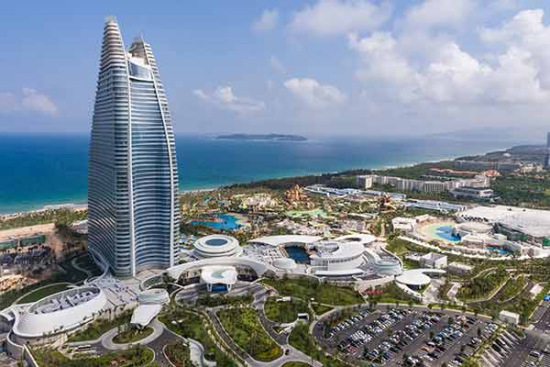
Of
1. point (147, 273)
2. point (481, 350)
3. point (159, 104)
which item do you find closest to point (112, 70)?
point (159, 104)

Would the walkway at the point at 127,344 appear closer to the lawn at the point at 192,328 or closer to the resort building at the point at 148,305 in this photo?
the lawn at the point at 192,328

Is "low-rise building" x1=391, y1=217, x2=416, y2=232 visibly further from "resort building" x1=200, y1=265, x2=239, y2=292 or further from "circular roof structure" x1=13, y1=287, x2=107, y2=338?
"circular roof structure" x1=13, y1=287, x2=107, y2=338

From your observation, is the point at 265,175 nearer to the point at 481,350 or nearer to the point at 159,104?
the point at 159,104

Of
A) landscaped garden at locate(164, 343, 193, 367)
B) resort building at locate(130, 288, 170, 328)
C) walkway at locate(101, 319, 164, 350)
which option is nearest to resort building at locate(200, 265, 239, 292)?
resort building at locate(130, 288, 170, 328)

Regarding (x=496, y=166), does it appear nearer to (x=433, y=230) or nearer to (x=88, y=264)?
(x=433, y=230)

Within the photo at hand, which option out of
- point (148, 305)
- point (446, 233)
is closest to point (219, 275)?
point (148, 305)

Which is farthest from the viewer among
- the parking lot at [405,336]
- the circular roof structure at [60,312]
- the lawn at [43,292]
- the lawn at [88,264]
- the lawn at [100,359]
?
the lawn at [88,264]

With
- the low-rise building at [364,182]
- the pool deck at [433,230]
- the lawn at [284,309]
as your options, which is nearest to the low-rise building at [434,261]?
the pool deck at [433,230]
